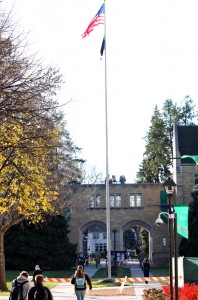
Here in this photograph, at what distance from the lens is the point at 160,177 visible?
72000 millimetres

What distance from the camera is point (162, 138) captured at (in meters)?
72.1

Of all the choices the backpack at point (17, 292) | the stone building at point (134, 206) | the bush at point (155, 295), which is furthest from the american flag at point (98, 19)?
the stone building at point (134, 206)

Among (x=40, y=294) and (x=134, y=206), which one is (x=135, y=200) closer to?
(x=134, y=206)

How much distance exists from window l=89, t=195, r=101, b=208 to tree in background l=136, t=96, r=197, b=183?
592 inches

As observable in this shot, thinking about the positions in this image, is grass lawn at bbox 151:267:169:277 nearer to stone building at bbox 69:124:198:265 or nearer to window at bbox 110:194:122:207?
stone building at bbox 69:124:198:265

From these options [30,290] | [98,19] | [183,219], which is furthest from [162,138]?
[30,290]

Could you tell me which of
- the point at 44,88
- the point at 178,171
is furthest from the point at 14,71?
the point at 178,171

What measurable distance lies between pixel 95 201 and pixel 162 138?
18.0 m

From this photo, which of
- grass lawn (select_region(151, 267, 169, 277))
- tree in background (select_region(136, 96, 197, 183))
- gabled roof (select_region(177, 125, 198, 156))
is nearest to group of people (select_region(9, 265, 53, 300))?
grass lawn (select_region(151, 267, 169, 277))

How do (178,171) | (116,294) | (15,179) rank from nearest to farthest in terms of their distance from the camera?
(15,179), (116,294), (178,171)

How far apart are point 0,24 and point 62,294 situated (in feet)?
46.2

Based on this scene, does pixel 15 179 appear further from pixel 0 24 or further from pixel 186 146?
pixel 186 146

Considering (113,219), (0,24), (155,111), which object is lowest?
(113,219)

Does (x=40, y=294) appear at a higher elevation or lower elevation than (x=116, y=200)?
lower
